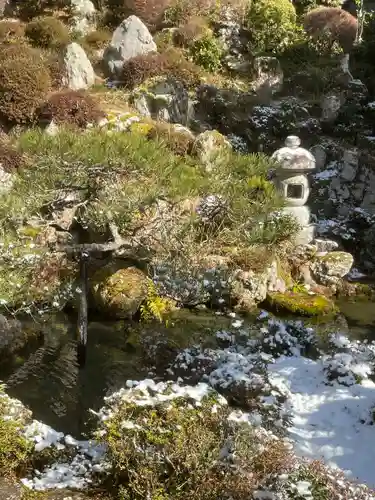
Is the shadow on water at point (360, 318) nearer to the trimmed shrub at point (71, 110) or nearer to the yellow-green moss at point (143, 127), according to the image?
the yellow-green moss at point (143, 127)

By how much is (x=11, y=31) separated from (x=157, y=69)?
5176 millimetres

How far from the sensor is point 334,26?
685 inches

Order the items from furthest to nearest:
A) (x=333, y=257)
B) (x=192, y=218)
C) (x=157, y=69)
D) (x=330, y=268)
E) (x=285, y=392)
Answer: (x=157, y=69) < (x=333, y=257) < (x=330, y=268) < (x=192, y=218) < (x=285, y=392)

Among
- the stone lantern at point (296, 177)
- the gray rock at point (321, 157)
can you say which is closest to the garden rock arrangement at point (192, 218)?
the gray rock at point (321, 157)

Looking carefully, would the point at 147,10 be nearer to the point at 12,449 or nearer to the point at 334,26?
the point at 334,26

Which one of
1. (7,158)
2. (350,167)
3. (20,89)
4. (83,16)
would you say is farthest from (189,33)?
(7,158)

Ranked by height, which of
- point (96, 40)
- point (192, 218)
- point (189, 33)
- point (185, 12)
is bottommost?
point (192, 218)

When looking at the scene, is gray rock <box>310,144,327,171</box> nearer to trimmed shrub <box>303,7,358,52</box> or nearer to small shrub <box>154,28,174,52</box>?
trimmed shrub <box>303,7,358,52</box>

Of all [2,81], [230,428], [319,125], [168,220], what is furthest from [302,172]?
[2,81]

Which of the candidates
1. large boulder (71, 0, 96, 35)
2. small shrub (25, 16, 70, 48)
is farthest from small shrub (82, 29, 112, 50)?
small shrub (25, 16, 70, 48)

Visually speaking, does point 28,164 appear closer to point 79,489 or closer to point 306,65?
point 79,489

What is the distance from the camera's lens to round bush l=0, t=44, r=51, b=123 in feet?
41.7

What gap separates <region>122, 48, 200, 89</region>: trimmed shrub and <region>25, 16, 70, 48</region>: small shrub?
2.48 meters

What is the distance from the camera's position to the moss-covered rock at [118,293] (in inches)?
328
